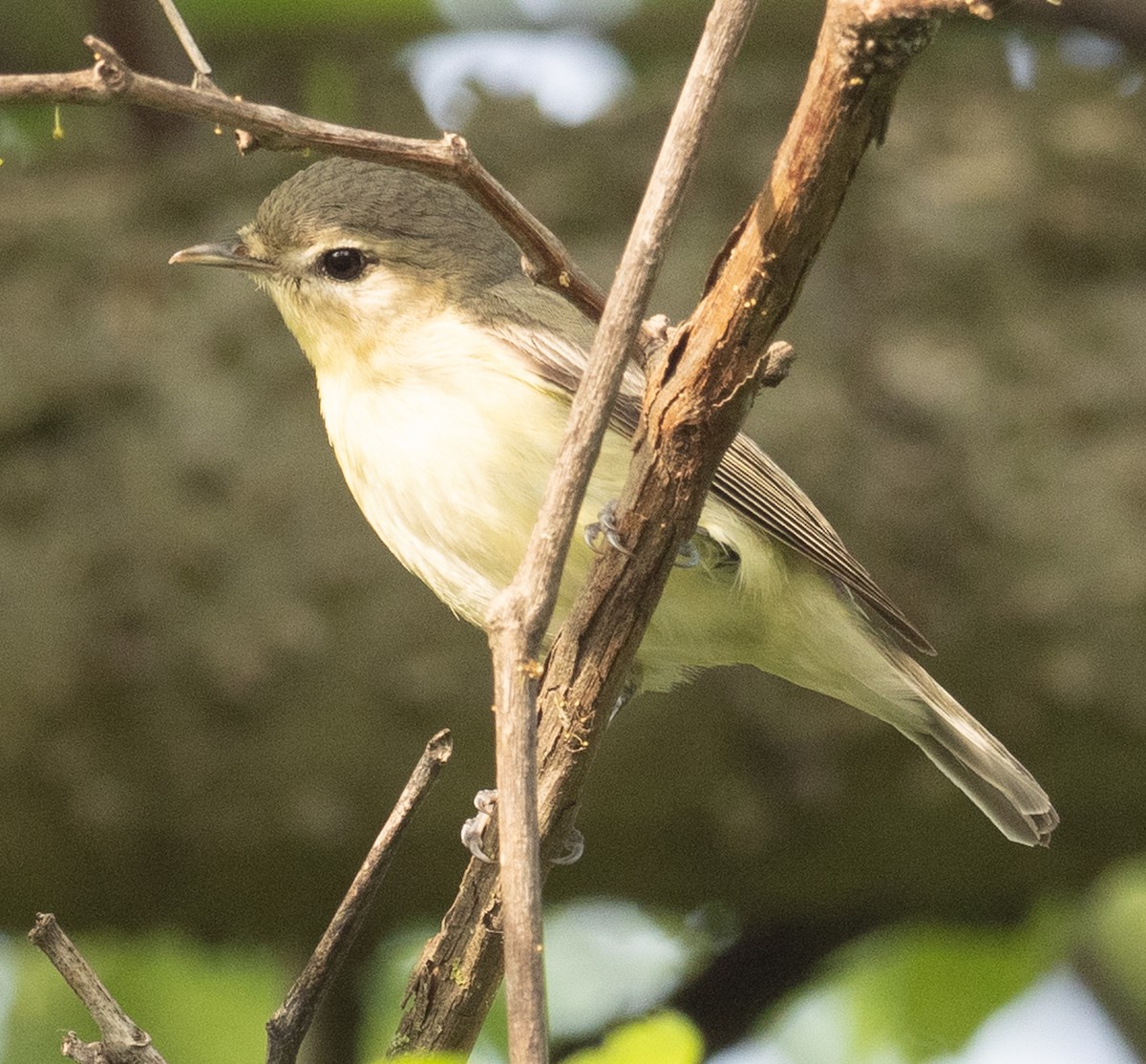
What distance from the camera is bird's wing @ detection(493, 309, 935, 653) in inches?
127

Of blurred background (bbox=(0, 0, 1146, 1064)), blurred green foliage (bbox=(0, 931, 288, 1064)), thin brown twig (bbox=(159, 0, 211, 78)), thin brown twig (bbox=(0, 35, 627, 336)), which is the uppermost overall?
thin brown twig (bbox=(159, 0, 211, 78))

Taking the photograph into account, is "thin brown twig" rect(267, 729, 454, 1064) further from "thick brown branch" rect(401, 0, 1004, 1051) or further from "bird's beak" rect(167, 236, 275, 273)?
"bird's beak" rect(167, 236, 275, 273)

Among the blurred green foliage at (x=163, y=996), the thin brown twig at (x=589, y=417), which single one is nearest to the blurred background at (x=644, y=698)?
the blurred green foliage at (x=163, y=996)

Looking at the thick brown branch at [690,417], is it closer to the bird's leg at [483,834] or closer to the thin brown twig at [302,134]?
the bird's leg at [483,834]

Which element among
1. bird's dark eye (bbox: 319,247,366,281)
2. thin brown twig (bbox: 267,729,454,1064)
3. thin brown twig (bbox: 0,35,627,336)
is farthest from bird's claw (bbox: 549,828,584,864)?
bird's dark eye (bbox: 319,247,366,281)

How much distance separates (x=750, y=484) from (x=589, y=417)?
1474mm

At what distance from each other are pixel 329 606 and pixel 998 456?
75.4 inches

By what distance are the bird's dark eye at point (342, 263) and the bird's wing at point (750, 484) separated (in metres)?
0.36

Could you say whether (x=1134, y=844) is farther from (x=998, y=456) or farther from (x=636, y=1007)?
(x=636, y=1007)

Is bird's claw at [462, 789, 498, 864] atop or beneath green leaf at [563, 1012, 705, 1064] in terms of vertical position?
beneath

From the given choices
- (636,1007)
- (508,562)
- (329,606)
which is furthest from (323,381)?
(636,1007)

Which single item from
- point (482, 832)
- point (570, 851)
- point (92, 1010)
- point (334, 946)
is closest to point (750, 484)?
point (570, 851)

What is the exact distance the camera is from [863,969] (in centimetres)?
535

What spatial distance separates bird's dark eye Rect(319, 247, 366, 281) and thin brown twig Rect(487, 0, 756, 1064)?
183cm
